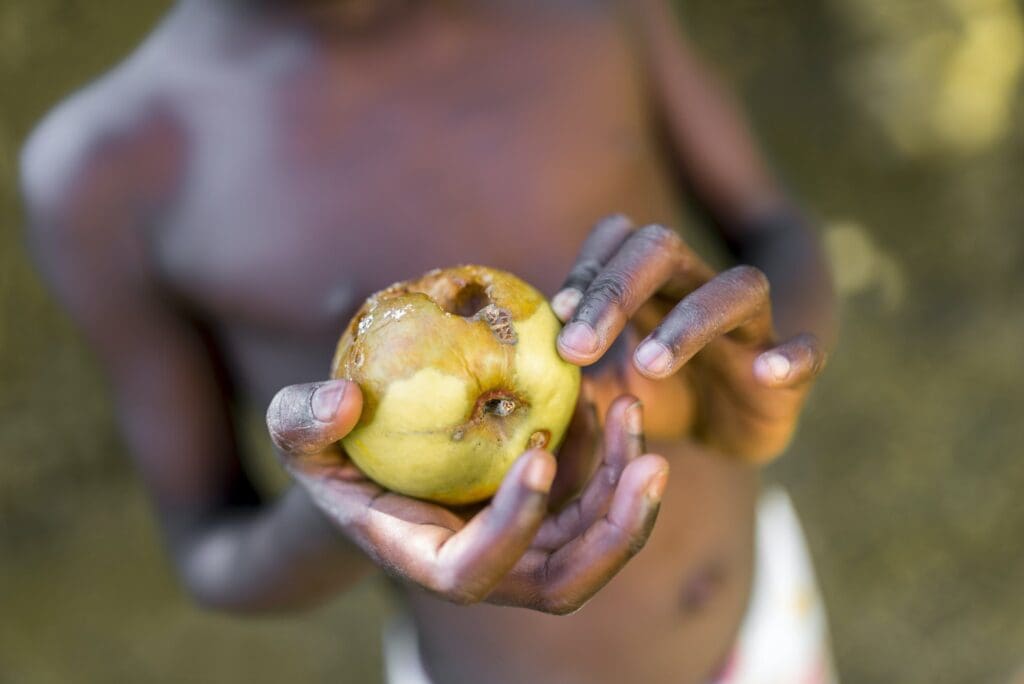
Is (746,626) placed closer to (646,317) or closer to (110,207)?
(646,317)

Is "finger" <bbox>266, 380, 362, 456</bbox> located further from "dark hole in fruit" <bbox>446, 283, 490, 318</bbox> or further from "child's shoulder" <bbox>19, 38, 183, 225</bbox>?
"child's shoulder" <bbox>19, 38, 183, 225</bbox>

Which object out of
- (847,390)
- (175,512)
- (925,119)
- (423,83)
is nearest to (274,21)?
(423,83)

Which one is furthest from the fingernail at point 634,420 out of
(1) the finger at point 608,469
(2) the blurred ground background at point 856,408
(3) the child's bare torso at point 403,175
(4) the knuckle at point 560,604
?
(2) the blurred ground background at point 856,408

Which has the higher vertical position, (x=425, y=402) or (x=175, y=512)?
(x=425, y=402)

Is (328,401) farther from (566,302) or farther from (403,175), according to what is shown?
(403,175)

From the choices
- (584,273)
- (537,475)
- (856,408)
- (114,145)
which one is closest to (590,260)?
(584,273)

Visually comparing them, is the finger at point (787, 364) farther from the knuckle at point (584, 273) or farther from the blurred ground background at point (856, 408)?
the blurred ground background at point (856, 408)

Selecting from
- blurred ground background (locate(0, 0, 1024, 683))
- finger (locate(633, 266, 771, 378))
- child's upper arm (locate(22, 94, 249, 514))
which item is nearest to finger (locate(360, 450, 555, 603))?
finger (locate(633, 266, 771, 378))
